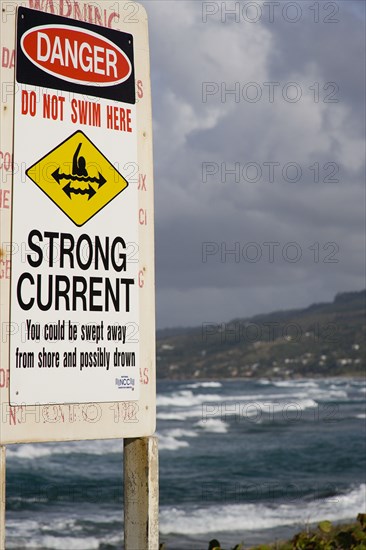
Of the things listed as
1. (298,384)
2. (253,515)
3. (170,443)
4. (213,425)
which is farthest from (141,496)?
(298,384)

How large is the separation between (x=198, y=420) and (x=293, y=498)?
28.8m

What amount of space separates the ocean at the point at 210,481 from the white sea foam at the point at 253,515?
0.03 m

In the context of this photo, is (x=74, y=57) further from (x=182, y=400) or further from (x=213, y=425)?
(x=182, y=400)

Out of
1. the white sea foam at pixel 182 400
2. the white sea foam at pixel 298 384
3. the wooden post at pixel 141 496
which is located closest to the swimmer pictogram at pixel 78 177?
the wooden post at pixel 141 496

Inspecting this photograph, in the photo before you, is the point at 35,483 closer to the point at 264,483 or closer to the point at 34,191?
the point at 264,483

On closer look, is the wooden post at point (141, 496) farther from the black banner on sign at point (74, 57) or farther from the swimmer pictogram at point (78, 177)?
the black banner on sign at point (74, 57)

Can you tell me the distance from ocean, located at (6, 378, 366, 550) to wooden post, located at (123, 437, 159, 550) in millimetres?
2347

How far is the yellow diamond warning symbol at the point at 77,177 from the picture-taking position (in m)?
3.88

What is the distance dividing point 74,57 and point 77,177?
59 centimetres

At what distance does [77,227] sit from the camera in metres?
3.93

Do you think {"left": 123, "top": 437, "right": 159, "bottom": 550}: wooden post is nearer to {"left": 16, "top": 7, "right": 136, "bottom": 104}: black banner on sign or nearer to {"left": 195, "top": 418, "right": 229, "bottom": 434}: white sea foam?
Answer: {"left": 16, "top": 7, "right": 136, "bottom": 104}: black banner on sign

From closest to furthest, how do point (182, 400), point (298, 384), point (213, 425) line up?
point (213, 425) < point (182, 400) < point (298, 384)

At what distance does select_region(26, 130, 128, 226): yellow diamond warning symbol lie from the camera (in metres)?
3.88

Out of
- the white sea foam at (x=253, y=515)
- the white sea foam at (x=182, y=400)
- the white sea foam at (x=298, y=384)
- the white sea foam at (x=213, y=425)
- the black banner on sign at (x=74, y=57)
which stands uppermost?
the black banner on sign at (x=74, y=57)
